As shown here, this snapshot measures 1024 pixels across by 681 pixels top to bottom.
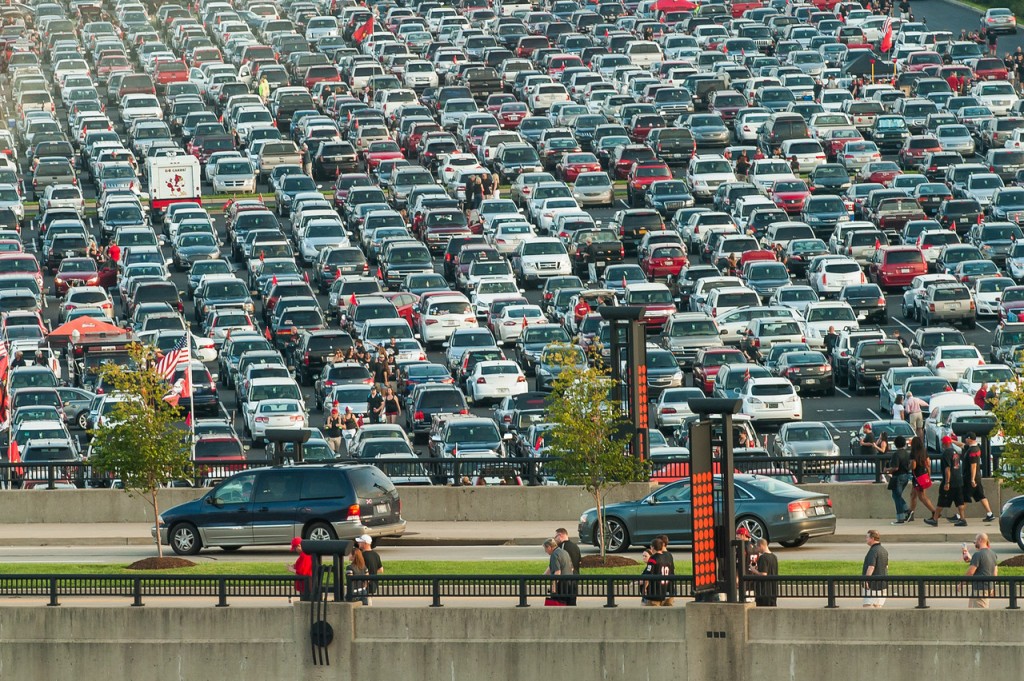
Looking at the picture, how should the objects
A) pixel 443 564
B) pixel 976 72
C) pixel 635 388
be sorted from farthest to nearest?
pixel 976 72
pixel 635 388
pixel 443 564

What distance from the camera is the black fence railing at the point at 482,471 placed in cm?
3919

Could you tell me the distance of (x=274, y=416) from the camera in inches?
2117

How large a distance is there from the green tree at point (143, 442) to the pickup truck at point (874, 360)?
2428cm

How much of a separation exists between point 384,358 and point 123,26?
60.2m

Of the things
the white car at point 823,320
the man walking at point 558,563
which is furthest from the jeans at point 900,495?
the white car at point 823,320

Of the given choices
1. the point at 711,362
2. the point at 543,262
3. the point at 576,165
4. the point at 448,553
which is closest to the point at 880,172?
the point at 576,165

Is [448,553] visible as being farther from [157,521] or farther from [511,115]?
[511,115]

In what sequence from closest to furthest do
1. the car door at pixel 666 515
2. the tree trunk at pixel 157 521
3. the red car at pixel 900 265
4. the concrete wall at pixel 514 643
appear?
the concrete wall at pixel 514 643 → the car door at pixel 666 515 → the tree trunk at pixel 157 521 → the red car at pixel 900 265

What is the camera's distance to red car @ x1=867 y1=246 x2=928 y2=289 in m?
68.3

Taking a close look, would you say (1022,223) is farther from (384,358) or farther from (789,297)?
(384,358)

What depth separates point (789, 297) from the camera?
6531 centimetres

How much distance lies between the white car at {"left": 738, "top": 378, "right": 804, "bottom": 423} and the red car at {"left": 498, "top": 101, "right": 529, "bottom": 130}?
121 feet

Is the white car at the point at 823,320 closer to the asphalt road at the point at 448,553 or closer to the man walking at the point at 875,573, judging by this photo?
the asphalt road at the point at 448,553

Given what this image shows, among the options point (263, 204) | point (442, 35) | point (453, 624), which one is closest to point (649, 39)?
point (442, 35)
